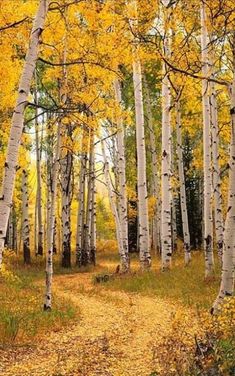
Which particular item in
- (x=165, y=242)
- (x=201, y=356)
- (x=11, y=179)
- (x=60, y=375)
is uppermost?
(x=11, y=179)

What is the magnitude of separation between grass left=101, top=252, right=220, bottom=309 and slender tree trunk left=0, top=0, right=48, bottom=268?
4876 mm

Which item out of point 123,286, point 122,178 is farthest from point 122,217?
point 123,286

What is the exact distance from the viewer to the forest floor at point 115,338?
5.64m

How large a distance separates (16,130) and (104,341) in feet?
12.3

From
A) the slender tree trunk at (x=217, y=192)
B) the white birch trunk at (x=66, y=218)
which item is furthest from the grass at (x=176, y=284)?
the white birch trunk at (x=66, y=218)

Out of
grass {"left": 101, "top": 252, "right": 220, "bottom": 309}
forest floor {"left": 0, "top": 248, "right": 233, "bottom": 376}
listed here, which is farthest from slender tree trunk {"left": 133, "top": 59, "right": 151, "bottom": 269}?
forest floor {"left": 0, "top": 248, "right": 233, "bottom": 376}

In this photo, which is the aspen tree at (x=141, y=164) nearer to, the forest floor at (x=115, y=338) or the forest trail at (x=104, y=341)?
the forest floor at (x=115, y=338)

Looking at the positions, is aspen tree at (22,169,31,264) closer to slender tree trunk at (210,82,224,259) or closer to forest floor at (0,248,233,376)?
forest floor at (0,248,233,376)

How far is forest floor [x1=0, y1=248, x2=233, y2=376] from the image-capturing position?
5.64 m

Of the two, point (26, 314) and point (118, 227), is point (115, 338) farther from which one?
point (118, 227)

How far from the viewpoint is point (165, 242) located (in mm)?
13383

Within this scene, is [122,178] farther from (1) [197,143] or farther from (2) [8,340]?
(1) [197,143]

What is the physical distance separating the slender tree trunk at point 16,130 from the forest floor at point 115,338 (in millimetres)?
2009

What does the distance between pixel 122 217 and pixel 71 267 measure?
4.87m
